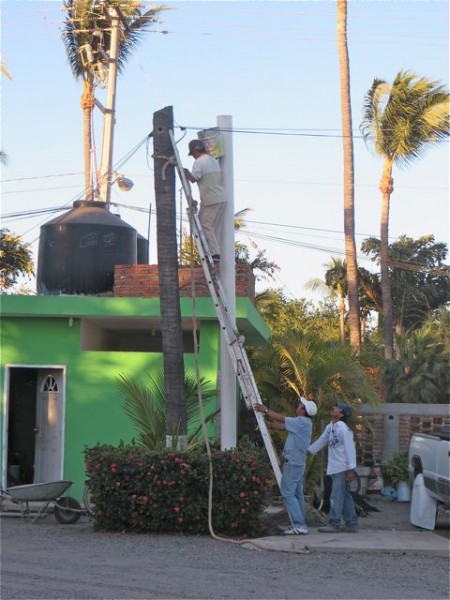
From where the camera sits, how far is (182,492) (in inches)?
446

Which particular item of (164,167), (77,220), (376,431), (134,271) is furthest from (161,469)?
(376,431)

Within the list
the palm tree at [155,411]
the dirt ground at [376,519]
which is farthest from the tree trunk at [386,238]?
the palm tree at [155,411]

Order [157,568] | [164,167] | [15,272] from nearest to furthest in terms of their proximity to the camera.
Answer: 1. [157,568]
2. [164,167]
3. [15,272]

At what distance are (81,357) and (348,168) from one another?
45.3ft

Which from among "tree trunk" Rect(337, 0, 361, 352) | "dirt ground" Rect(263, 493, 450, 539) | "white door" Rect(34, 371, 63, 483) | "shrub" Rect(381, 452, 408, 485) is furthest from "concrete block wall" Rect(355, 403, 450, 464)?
"tree trunk" Rect(337, 0, 361, 352)

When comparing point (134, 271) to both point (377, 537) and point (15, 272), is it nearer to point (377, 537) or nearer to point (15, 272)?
point (377, 537)

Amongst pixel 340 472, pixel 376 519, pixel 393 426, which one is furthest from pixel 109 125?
pixel 340 472

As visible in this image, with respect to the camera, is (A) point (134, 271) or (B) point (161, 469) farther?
(A) point (134, 271)

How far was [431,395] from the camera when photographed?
29141mm

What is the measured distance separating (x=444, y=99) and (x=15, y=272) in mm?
14410

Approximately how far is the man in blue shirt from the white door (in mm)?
5603

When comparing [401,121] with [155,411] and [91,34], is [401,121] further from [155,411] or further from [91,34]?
[155,411]

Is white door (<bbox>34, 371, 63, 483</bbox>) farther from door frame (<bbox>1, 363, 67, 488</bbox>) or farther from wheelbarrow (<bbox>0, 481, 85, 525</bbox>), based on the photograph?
wheelbarrow (<bbox>0, 481, 85, 525</bbox>)

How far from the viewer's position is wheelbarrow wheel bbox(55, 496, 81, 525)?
1277 cm
